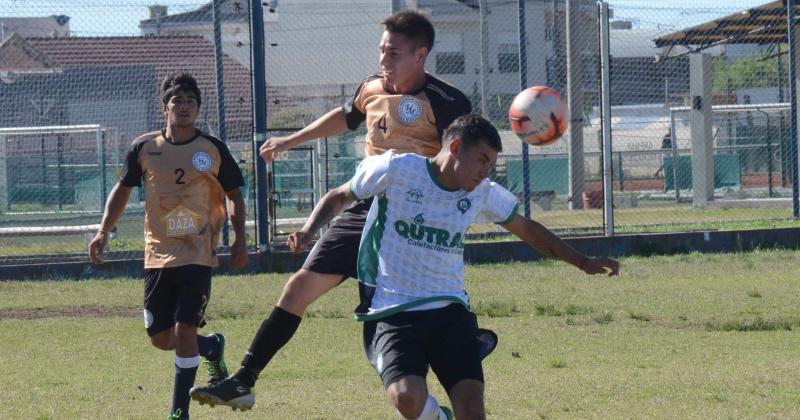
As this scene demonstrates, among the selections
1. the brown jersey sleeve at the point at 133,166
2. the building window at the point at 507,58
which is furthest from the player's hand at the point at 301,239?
the building window at the point at 507,58

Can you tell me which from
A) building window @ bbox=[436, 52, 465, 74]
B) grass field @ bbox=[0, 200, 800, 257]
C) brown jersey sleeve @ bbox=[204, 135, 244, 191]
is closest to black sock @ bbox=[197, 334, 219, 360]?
brown jersey sleeve @ bbox=[204, 135, 244, 191]

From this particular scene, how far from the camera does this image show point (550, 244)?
504 centimetres

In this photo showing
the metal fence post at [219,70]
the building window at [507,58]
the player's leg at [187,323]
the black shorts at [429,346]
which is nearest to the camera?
the black shorts at [429,346]

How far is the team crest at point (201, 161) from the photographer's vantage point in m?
6.30

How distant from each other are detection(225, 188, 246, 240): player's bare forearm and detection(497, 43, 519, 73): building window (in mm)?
8614

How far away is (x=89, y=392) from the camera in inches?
257

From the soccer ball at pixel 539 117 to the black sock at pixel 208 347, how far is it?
1993 mm

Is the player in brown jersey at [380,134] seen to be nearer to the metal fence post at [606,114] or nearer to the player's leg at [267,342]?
the player's leg at [267,342]

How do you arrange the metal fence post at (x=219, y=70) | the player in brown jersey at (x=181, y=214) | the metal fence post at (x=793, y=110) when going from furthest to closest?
the metal fence post at (x=793, y=110) → the metal fence post at (x=219, y=70) → the player in brown jersey at (x=181, y=214)

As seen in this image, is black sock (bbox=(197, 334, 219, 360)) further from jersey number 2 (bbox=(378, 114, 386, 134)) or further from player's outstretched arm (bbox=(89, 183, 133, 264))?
jersey number 2 (bbox=(378, 114, 386, 134))

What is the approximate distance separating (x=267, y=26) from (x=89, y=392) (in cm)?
852

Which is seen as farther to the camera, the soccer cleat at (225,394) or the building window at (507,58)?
the building window at (507,58)

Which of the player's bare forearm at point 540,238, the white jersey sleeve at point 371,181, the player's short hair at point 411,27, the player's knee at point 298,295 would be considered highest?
the player's short hair at point 411,27

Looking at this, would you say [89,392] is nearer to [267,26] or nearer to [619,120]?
[267,26]
